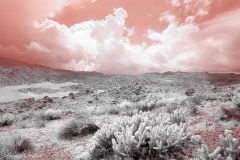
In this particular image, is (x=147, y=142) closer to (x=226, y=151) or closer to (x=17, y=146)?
(x=226, y=151)

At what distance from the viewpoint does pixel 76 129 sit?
584cm

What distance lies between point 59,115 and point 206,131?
693 cm

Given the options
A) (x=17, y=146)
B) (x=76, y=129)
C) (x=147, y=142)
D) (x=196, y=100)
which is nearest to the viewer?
(x=147, y=142)

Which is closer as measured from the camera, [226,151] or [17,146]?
[226,151]

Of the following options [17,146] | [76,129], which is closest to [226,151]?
[76,129]

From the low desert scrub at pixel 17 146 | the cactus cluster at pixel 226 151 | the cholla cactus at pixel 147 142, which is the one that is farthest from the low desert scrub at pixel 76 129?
the cactus cluster at pixel 226 151

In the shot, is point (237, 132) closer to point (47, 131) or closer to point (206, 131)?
point (206, 131)

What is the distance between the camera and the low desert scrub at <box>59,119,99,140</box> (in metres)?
5.74

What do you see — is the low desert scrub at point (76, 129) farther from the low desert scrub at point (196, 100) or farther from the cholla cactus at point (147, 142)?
the low desert scrub at point (196, 100)

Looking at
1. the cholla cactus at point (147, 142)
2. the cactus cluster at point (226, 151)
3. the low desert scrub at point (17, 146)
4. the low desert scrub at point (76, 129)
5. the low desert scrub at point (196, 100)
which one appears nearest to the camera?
the cactus cluster at point (226, 151)

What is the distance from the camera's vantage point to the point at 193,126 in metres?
4.96

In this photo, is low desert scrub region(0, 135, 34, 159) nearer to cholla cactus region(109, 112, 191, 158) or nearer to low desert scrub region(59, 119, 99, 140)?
low desert scrub region(59, 119, 99, 140)

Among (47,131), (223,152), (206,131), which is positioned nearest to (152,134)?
(223,152)

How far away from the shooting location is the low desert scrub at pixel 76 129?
226 inches
